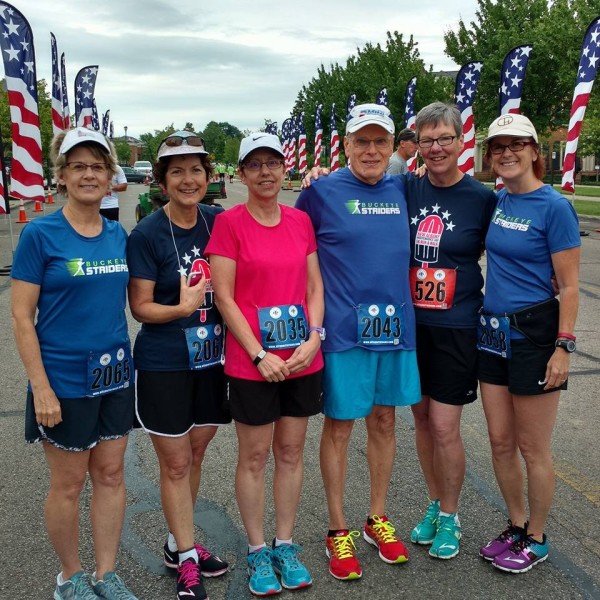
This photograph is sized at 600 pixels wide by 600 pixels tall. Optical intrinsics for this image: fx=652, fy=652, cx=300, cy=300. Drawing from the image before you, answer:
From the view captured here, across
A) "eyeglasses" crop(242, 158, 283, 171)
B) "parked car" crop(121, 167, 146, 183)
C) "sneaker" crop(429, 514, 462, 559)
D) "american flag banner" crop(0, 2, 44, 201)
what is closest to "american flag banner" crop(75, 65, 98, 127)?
"american flag banner" crop(0, 2, 44, 201)

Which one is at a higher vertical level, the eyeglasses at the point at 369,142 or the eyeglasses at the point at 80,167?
the eyeglasses at the point at 369,142

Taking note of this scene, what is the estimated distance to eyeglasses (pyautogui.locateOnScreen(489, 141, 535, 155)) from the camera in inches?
118

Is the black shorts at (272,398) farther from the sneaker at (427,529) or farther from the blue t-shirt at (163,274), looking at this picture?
the sneaker at (427,529)

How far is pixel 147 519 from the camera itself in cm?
349

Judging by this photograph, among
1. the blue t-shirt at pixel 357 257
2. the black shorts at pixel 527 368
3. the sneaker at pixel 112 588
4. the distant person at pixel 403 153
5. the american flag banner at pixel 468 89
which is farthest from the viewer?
the american flag banner at pixel 468 89

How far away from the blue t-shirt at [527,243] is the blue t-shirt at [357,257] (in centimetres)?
43

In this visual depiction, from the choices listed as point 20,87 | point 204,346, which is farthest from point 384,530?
point 20,87

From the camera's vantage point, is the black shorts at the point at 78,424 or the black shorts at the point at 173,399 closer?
the black shorts at the point at 78,424

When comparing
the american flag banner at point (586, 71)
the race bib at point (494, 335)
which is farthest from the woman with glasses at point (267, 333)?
the american flag banner at point (586, 71)

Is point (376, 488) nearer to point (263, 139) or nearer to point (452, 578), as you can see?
point (452, 578)

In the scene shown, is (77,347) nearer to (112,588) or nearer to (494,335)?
(112,588)

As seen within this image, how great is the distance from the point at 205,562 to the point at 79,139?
6.44 feet

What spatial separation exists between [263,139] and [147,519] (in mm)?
2084

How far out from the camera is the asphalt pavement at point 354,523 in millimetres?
2895
